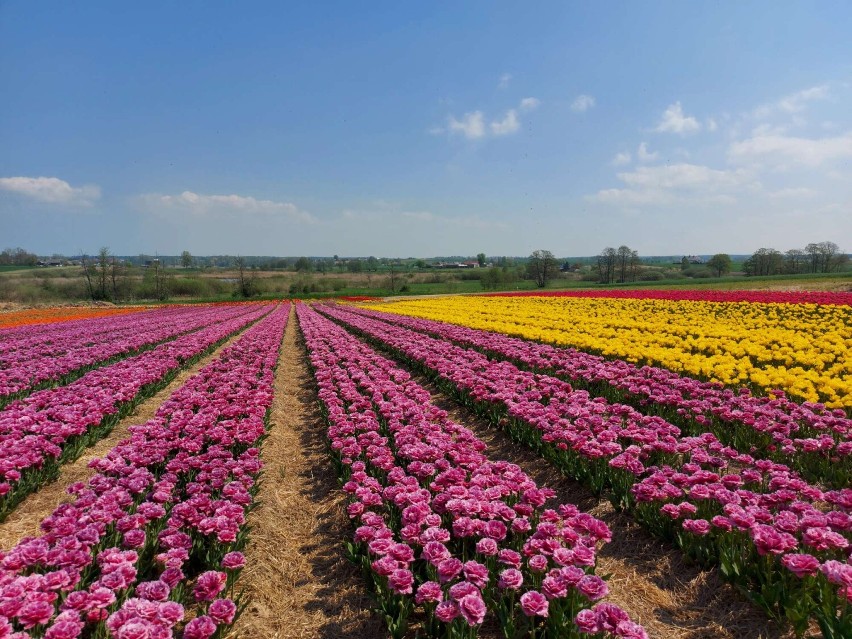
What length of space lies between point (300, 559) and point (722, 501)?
4.24 m

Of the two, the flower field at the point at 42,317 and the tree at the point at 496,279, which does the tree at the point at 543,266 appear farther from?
the flower field at the point at 42,317

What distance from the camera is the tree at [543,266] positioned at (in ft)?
295

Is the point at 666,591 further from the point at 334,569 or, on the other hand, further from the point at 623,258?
the point at 623,258

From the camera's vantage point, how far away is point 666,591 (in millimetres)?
3988

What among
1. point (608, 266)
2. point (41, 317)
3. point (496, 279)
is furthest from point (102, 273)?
point (608, 266)

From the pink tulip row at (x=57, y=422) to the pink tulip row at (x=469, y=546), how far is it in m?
3.92

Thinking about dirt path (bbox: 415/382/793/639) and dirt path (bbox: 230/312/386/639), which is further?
dirt path (bbox: 230/312/386/639)

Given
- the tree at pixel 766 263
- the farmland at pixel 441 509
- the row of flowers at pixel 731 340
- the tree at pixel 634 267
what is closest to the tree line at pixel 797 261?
the tree at pixel 766 263

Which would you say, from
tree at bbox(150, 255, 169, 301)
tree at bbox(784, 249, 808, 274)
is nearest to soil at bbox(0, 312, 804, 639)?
tree at bbox(150, 255, 169, 301)

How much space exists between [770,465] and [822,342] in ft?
30.2

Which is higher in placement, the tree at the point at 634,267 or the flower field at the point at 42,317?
the tree at the point at 634,267

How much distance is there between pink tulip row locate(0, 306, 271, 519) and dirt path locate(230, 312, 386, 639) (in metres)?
2.80

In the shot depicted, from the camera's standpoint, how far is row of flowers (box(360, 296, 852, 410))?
806cm

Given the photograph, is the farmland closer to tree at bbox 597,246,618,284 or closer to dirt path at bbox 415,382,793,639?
dirt path at bbox 415,382,793,639
